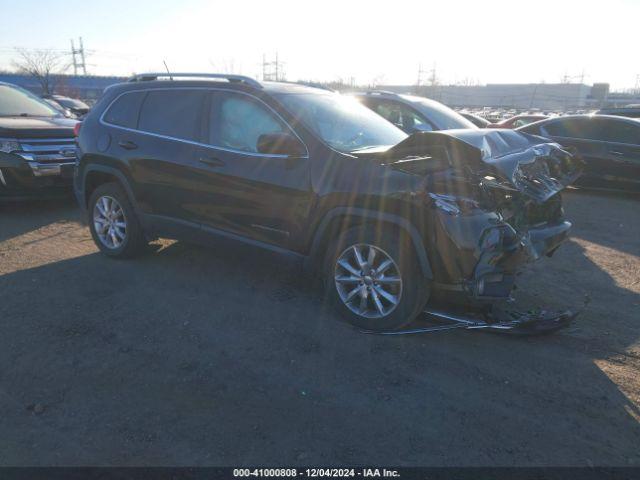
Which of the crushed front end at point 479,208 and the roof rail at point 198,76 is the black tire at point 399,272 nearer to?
the crushed front end at point 479,208

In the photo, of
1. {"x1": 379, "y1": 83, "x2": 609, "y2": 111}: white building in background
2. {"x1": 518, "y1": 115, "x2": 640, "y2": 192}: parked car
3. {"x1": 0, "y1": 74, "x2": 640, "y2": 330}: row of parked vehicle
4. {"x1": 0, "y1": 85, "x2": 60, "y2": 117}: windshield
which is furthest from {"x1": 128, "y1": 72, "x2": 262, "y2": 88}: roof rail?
{"x1": 379, "y1": 83, "x2": 609, "y2": 111}: white building in background

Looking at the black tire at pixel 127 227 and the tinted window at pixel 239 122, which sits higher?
the tinted window at pixel 239 122

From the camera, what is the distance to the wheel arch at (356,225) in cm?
348

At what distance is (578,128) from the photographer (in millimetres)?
9547

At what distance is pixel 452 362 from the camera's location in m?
3.40

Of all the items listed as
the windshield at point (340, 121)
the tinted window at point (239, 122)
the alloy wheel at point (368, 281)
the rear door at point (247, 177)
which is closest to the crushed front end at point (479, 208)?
the alloy wheel at point (368, 281)

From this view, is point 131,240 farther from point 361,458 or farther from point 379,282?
point 361,458

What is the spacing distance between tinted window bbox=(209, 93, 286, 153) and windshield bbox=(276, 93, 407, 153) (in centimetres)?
21

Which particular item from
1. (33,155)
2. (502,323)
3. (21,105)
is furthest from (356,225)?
(21,105)

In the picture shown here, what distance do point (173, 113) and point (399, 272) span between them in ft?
9.19

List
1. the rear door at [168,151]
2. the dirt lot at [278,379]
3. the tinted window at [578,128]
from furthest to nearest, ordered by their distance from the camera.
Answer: the tinted window at [578,128], the rear door at [168,151], the dirt lot at [278,379]

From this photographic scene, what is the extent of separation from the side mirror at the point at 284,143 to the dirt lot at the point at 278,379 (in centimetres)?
93

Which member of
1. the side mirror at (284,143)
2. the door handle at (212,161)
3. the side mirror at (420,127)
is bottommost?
the door handle at (212,161)

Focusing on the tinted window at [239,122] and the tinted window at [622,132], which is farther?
the tinted window at [622,132]
